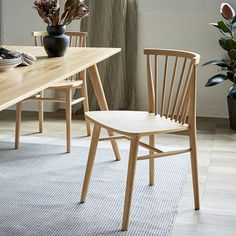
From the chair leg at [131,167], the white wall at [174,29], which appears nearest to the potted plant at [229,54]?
the white wall at [174,29]

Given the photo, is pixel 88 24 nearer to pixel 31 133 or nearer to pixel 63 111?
pixel 63 111

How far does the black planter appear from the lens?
10.6 feet

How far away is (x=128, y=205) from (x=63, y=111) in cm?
257

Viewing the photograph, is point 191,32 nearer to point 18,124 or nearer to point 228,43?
point 228,43

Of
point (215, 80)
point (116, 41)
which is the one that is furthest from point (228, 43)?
point (116, 41)

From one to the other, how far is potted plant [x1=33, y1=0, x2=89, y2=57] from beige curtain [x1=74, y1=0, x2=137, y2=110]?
1592 millimetres

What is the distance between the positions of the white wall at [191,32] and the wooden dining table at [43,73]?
1474 millimetres

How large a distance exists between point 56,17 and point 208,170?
1.27 metres

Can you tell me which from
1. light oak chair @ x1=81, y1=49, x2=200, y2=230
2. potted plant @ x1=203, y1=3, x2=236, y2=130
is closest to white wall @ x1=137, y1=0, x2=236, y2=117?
potted plant @ x1=203, y1=3, x2=236, y2=130

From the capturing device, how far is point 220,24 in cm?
433

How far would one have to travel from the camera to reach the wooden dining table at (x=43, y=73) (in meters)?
2.23

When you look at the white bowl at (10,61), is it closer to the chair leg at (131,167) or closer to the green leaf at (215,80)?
the chair leg at (131,167)

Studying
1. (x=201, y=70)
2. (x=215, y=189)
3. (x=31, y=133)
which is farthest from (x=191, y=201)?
(x=201, y=70)

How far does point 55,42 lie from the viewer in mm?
3232
